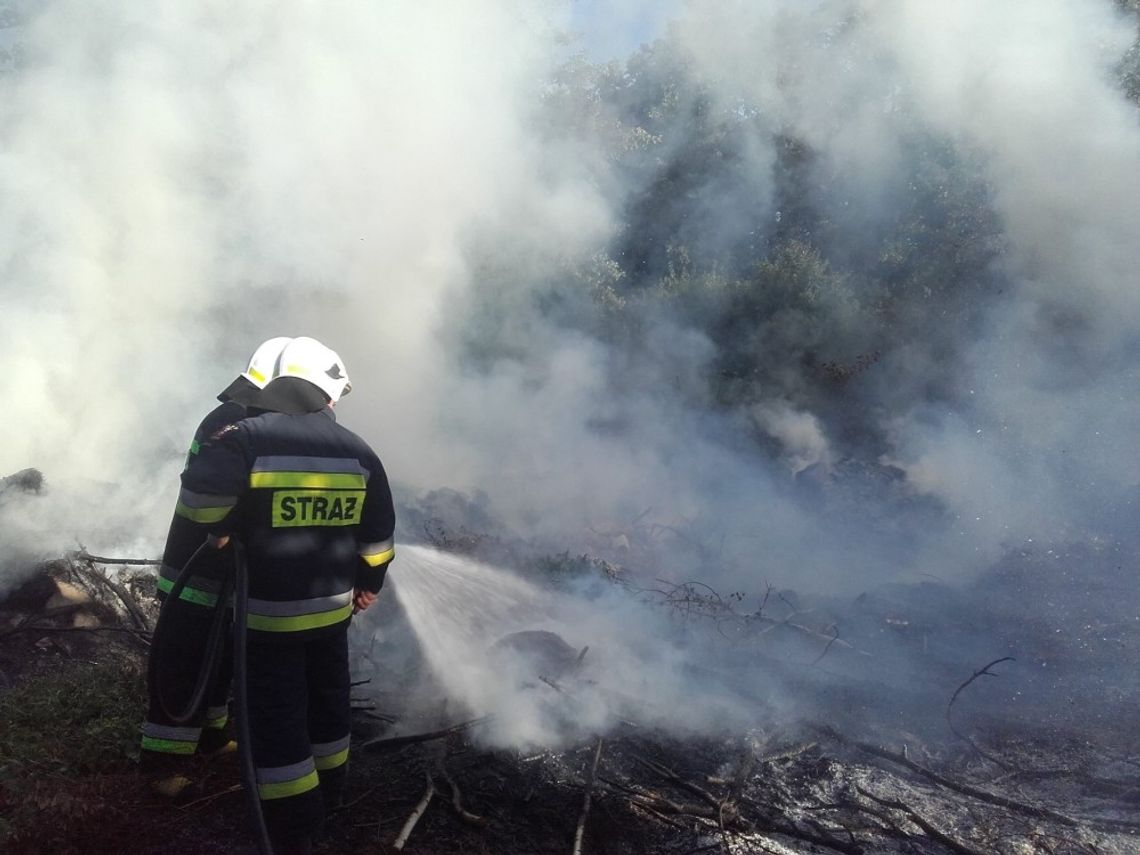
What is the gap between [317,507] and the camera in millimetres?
2734

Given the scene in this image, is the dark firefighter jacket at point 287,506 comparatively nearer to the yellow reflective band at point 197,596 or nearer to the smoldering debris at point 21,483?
the yellow reflective band at point 197,596

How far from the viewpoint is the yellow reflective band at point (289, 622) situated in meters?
2.66

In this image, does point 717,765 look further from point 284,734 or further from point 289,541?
point 289,541

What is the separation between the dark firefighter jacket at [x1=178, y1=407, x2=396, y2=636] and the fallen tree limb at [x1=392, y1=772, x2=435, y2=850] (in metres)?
0.81

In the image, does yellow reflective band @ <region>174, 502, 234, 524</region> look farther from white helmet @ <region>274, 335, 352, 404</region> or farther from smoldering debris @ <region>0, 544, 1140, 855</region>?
smoldering debris @ <region>0, 544, 1140, 855</region>

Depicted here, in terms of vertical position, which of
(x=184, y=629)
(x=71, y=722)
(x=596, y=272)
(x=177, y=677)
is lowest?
(x=71, y=722)

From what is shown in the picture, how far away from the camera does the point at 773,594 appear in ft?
22.0

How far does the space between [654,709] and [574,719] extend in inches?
19.2

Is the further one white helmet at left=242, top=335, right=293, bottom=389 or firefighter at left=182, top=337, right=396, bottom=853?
white helmet at left=242, top=335, right=293, bottom=389

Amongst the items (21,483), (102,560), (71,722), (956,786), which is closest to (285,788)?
(71,722)

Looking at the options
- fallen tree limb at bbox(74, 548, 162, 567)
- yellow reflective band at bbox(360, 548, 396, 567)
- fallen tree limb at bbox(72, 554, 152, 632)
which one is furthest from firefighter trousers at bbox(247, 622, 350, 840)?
fallen tree limb at bbox(74, 548, 162, 567)

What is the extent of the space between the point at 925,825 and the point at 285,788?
252 centimetres

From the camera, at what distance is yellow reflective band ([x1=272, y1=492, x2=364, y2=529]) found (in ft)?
8.71

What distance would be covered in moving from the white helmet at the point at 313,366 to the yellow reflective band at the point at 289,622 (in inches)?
31.5
